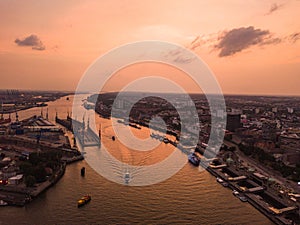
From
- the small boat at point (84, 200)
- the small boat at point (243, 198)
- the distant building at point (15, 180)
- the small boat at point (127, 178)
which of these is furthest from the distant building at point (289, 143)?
the distant building at point (15, 180)

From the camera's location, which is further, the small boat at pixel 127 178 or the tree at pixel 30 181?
the small boat at pixel 127 178

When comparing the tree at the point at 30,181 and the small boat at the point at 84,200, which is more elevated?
the tree at the point at 30,181

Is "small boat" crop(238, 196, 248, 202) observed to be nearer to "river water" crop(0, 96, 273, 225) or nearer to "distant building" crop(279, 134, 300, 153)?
"river water" crop(0, 96, 273, 225)

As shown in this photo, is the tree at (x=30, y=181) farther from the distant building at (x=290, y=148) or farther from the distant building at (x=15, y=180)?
the distant building at (x=290, y=148)

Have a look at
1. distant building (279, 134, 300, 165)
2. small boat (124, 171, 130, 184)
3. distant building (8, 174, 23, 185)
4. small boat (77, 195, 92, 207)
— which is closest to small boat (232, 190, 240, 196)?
small boat (124, 171, 130, 184)

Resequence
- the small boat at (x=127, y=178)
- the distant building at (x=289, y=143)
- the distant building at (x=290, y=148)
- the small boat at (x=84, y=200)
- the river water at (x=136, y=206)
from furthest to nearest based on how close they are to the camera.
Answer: the distant building at (x=289, y=143) < the distant building at (x=290, y=148) < the small boat at (x=127, y=178) < the small boat at (x=84, y=200) < the river water at (x=136, y=206)

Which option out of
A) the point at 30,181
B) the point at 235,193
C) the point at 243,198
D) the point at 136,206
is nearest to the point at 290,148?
the point at 235,193

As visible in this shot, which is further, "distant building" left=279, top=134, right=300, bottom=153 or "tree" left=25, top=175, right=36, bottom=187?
Result: "distant building" left=279, top=134, right=300, bottom=153

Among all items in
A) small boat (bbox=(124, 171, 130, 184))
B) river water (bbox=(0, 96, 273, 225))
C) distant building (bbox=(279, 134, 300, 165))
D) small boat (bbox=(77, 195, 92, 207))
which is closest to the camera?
river water (bbox=(0, 96, 273, 225))
